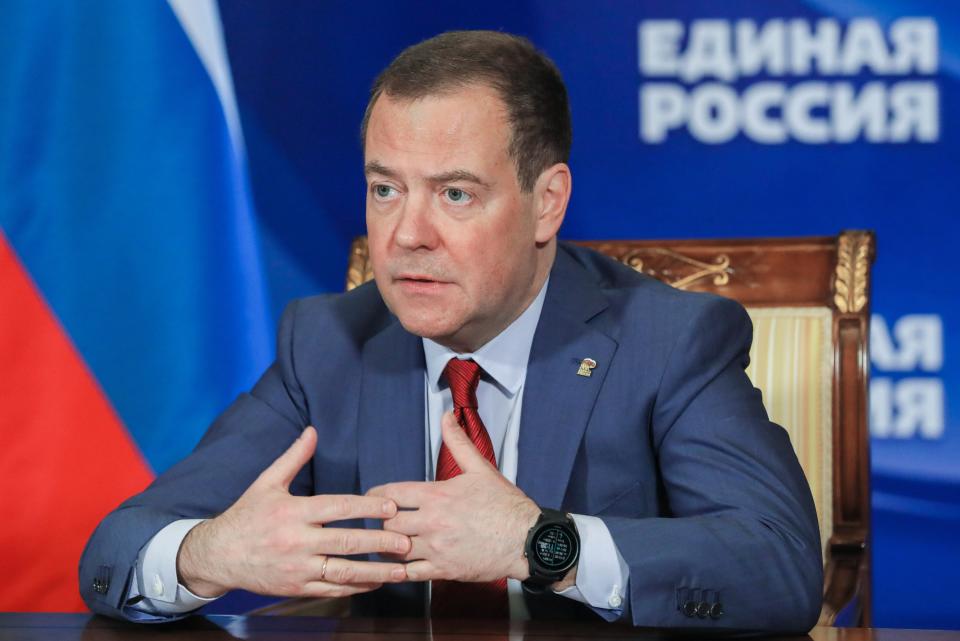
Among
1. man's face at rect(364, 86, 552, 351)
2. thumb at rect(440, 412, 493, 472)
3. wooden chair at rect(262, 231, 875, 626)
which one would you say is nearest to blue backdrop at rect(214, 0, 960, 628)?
wooden chair at rect(262, 231, 875, 626)

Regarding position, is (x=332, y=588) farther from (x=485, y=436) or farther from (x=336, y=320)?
(x=336, y=320)

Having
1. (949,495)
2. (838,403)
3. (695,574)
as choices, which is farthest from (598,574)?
(949,495)

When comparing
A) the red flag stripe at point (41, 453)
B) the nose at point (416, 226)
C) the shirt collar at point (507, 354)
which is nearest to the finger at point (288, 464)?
the nose at point (416, 226)

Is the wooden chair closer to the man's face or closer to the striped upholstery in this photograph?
the striped upholstery

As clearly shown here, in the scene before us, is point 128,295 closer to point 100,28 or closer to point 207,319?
point 207,319

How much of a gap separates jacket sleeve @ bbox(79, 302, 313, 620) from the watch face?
0.56 metres

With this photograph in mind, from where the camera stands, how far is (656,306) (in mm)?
→ 2207

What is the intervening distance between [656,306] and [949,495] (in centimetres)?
196

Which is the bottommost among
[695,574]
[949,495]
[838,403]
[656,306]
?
[949,495]

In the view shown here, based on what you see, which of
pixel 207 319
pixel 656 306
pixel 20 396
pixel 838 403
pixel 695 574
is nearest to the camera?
pixel 695 574

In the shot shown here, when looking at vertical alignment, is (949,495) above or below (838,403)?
below

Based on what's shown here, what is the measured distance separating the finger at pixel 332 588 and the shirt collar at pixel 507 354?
0.58m

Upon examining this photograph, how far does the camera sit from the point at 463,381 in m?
2.18

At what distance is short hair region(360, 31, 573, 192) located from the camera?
203 centimetres
